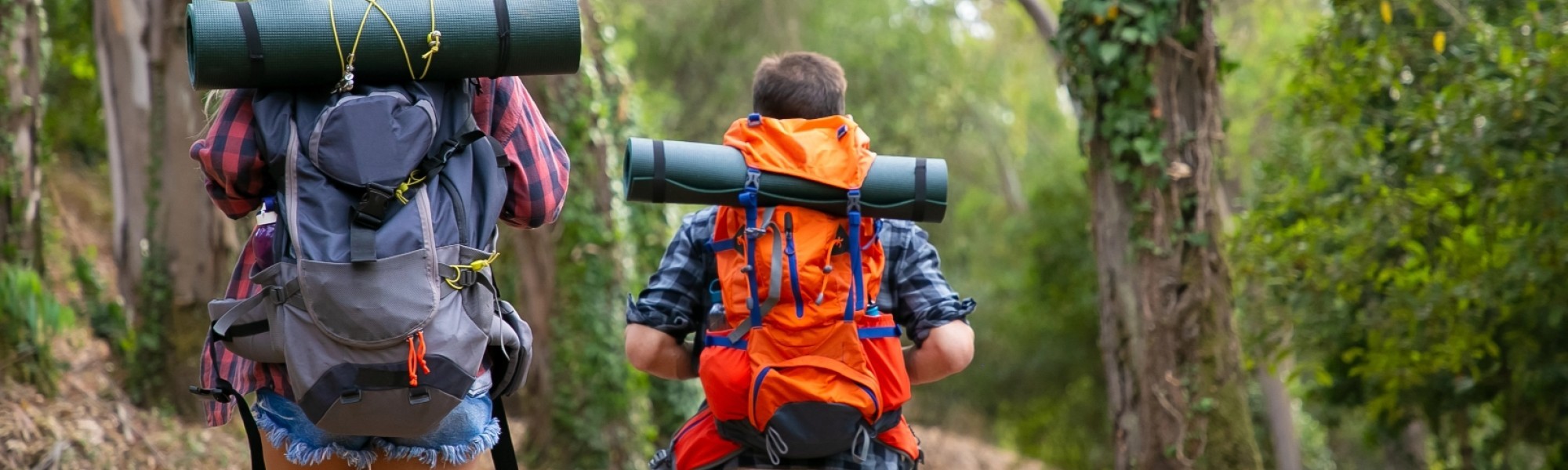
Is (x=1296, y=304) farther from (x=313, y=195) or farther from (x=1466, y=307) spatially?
(x=313, y=195)

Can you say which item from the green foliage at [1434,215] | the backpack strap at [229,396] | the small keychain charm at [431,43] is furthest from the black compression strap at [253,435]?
the green foliage at [1434,215]

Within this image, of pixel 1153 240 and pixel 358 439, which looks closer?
pixel 358 439

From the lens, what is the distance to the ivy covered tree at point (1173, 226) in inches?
187

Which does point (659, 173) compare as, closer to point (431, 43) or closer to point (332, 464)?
point (431, 43)

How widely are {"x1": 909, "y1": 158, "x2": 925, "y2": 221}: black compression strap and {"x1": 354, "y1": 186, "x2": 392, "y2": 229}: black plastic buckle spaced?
106 cm

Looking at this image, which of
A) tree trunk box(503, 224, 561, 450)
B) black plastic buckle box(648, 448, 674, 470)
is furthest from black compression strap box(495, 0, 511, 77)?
tree trunk box(503, 224, 561, 450)

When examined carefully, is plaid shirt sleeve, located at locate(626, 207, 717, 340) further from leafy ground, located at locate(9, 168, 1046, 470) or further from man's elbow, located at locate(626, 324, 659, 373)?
leafy ground, located at locate(9, 168, 1046, 470)

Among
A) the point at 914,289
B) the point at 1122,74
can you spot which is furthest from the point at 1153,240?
the point at 914,289

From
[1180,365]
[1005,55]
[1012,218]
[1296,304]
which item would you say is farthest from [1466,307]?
[1005,55]

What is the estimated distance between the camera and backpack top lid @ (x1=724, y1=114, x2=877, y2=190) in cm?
271

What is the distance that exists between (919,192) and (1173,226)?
2.33 m

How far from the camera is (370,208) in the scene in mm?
2240

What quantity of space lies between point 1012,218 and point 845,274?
1375cm

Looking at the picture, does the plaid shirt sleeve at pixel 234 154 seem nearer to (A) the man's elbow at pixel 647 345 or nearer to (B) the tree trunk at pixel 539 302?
(A) the man's elbow at pixel 647 345
